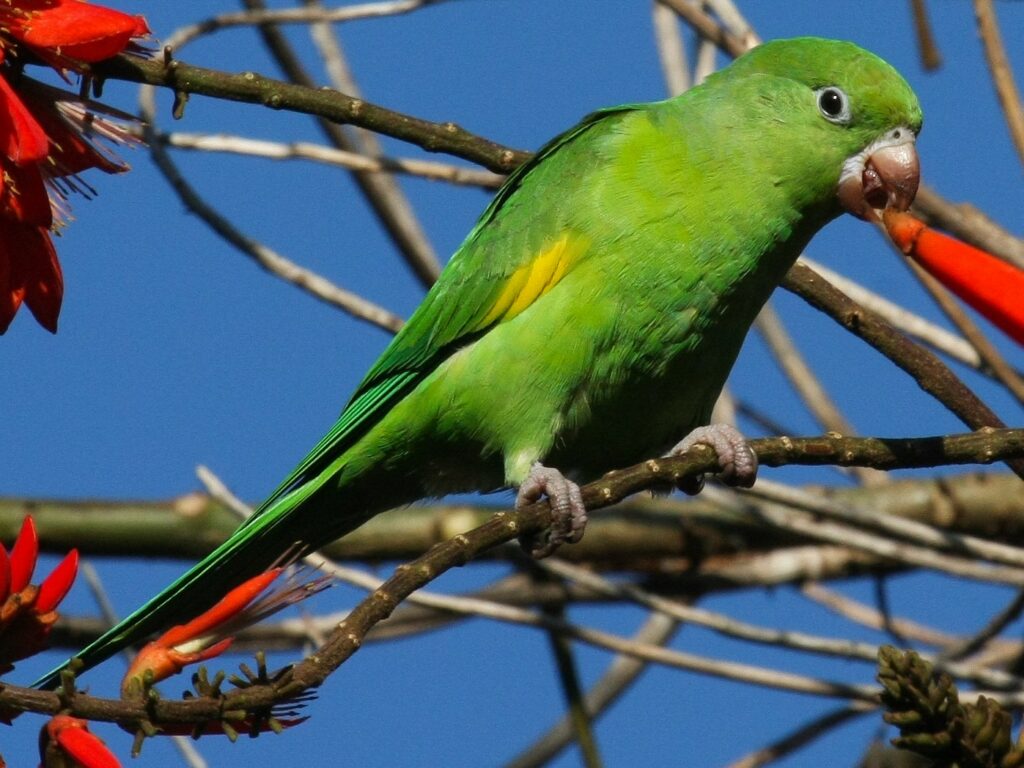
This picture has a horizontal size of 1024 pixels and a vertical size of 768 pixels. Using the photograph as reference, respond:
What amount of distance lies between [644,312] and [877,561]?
1.71m

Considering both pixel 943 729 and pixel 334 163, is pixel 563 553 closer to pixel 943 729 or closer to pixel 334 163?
pixel 334 163

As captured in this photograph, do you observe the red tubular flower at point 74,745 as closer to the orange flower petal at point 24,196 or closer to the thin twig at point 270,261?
the orange flower petal at point 24,196

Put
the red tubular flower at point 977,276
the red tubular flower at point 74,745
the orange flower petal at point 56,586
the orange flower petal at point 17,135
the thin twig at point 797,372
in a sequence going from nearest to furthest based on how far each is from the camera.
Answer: the red tubular flower at point 74,745 < the orange flower petal at point 56,586 < the orange flower petal at point 17,135 < the red tubular flower at point 977,276 < the thin twig at point 797,372

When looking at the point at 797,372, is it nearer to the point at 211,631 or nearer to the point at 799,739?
the point at 799,739

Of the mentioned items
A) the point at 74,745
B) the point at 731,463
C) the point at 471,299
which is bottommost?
the point at 74,745

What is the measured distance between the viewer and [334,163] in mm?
3758

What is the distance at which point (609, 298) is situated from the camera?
3.36 meters

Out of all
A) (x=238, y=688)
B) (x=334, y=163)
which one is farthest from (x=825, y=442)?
(x=334, y=163)

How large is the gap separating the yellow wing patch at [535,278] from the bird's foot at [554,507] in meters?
0.41

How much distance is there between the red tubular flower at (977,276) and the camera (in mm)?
2275

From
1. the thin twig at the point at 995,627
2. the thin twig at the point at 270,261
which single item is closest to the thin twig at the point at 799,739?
the thin twig at the point at 995,627

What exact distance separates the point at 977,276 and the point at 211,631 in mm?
1348

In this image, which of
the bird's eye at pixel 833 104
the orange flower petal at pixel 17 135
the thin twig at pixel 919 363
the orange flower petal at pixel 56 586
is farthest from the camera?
the bird's eye at pixel 833 104

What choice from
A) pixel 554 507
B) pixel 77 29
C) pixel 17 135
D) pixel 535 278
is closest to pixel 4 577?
pixel 17 135
